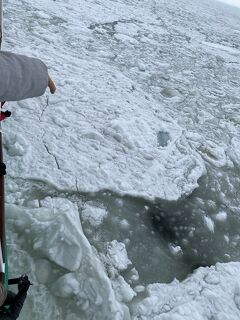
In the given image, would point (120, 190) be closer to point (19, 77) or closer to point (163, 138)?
point (163, 138)

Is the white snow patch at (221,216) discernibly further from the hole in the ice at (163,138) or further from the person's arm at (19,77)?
the person's arm at (19,77)

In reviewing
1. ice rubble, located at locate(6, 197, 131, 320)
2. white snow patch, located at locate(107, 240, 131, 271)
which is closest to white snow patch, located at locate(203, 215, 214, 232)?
white snow patch, located at locate(107, 240, 131, 271)

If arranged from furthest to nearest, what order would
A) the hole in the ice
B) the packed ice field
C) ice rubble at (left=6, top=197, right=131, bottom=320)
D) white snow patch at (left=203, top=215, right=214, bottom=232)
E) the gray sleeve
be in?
the hole in the ice
white snow patch at (left=203, top=215, right=214, bottom=232)
the packed ice field
ice rubble at (left=6, top=197, right=131, bottom=320)
the gray sleeve

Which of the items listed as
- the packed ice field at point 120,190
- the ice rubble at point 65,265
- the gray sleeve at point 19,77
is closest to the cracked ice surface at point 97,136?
the packed ice field at point 120,190

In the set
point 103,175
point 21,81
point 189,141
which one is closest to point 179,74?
point 189,141

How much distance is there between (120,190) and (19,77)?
63.9 inches

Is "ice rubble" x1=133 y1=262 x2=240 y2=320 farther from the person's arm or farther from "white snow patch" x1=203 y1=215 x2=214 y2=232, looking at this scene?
the person's arm

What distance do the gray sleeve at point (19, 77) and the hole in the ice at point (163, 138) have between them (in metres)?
2.20

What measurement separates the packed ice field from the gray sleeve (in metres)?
1.04

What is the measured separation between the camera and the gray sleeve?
1.24 m

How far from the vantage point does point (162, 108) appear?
14.2 feet

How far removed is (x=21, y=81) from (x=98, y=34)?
18.0ft

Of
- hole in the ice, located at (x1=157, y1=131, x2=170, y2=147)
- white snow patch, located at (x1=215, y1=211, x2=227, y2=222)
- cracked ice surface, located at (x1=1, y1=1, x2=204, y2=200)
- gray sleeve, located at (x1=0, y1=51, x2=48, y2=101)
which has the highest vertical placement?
gray sleeve, located at (x1=0, y1=51, x2=48, y2=101)

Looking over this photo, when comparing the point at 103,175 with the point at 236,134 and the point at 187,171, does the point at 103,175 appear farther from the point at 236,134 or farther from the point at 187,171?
the point at 236,134
